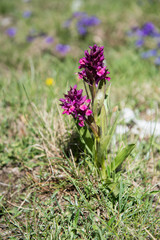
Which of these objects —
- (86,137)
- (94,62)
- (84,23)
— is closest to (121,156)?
(86,137)

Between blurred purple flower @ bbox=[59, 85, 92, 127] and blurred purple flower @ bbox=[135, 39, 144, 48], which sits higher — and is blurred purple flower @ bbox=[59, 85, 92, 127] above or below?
below

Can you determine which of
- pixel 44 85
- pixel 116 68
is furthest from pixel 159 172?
pixel 116 68

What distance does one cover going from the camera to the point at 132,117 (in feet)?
8.19

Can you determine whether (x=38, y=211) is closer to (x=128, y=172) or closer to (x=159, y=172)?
(x=128, y=172)

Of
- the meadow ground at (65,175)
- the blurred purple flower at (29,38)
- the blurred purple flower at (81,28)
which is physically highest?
the blurred purple flower at (81,28)

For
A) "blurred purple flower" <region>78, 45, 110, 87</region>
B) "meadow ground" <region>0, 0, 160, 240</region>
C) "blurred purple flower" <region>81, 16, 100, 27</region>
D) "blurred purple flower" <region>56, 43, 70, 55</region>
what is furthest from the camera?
"blurred purple flower" <region>81, 16, 100, 27</region>

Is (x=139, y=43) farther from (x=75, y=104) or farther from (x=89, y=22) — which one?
(x=75, y=104)

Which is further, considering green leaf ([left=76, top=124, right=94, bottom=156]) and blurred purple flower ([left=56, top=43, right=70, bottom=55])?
blurred purple flower ([left=56, top=43, right=70, bottom=55])

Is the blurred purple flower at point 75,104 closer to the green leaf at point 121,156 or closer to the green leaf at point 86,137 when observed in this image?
the green leaf at point 86,137

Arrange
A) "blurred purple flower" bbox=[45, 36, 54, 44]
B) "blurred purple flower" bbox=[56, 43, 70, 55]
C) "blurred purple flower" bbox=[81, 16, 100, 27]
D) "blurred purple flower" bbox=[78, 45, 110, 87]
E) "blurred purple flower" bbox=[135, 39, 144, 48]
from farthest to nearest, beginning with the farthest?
"blurred purple flower" bbox=[81, 16, 100, 27]
"blurred purple flower" bbox=[45, 36, 54, 44]
"blurred purple flower" bbox=[56, 43, 70, 55]
"blurred purple flower" bbox=[135, 39, 144, 48]
"blurred purple flower" bbox=[78, 45, 110, 87]

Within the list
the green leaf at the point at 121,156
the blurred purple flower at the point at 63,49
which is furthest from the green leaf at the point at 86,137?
the blurred purple flower at the point at 63,49

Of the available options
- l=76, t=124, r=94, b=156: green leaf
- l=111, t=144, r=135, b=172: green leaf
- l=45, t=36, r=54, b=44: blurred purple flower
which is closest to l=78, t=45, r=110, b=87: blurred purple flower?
l=76, t=124, r=94, b=156: green leaf

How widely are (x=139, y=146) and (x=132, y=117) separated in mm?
532

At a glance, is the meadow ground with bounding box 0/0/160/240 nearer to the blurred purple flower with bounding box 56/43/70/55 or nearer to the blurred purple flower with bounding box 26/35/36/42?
the blurred purple flower with bounding box 56/43/70/55
